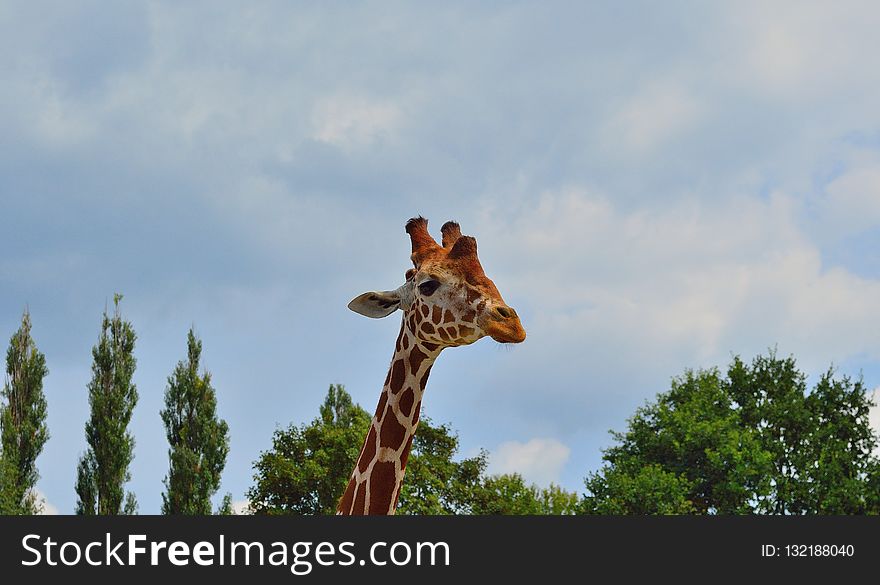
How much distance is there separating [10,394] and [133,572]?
112 ft

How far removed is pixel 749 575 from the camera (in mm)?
7230

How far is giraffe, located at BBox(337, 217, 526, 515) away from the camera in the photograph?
24.1 ft

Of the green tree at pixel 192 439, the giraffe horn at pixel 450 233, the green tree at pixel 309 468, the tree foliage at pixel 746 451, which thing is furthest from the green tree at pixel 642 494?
the giraffe horn at pixel 450 233

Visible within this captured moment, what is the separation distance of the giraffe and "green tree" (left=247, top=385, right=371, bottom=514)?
2485 cm

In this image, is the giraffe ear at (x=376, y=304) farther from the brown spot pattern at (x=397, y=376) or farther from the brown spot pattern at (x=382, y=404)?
the brown spot pattern at (x=382, y=404)

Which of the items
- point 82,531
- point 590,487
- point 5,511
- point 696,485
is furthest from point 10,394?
point 82,531

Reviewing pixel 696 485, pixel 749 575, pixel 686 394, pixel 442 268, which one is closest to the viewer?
pixel 749 575

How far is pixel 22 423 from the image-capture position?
1431 inches

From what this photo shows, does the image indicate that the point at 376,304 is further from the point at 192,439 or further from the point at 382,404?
the point at 192,439

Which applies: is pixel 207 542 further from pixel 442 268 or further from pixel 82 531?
pixel 442 268

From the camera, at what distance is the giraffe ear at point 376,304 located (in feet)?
26.6

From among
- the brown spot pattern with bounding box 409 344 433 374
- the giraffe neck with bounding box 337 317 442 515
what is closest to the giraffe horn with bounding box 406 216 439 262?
the giraffe neck with bounding box 337 317 442 515

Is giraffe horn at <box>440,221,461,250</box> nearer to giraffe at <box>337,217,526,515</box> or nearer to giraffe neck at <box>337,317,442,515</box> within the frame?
giraffe at <box>337,217,526,515</box>

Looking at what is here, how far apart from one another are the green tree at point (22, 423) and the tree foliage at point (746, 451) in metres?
21.4
